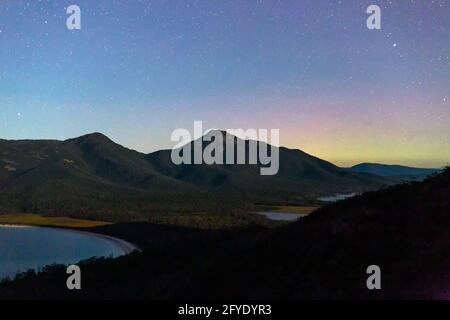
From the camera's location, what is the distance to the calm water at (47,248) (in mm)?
122319

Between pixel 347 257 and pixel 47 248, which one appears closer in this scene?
pixel 347 257

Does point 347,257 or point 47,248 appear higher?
point 347,257

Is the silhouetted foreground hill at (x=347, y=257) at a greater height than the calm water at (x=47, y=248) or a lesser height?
greater

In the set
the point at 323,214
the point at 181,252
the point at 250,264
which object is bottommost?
the point at 181,252

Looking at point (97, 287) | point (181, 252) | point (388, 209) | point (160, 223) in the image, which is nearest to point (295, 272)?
point (388, 209)

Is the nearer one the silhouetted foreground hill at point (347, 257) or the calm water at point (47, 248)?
the silhouetted foreground hill at point (347, 257)

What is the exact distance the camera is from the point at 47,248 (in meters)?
150

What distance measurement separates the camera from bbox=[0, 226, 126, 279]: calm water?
122 metres

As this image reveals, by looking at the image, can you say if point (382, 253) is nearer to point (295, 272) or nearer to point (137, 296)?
point (295, 272)

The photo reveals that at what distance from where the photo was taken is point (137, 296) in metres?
39.2

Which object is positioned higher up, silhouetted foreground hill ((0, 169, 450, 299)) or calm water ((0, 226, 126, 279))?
silhouetted foreground hill ((0, 169, 450, 299))

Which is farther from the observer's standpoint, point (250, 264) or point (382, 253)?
point (250, 264)

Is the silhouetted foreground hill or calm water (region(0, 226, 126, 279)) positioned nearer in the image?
the silhouetted foreground hill
